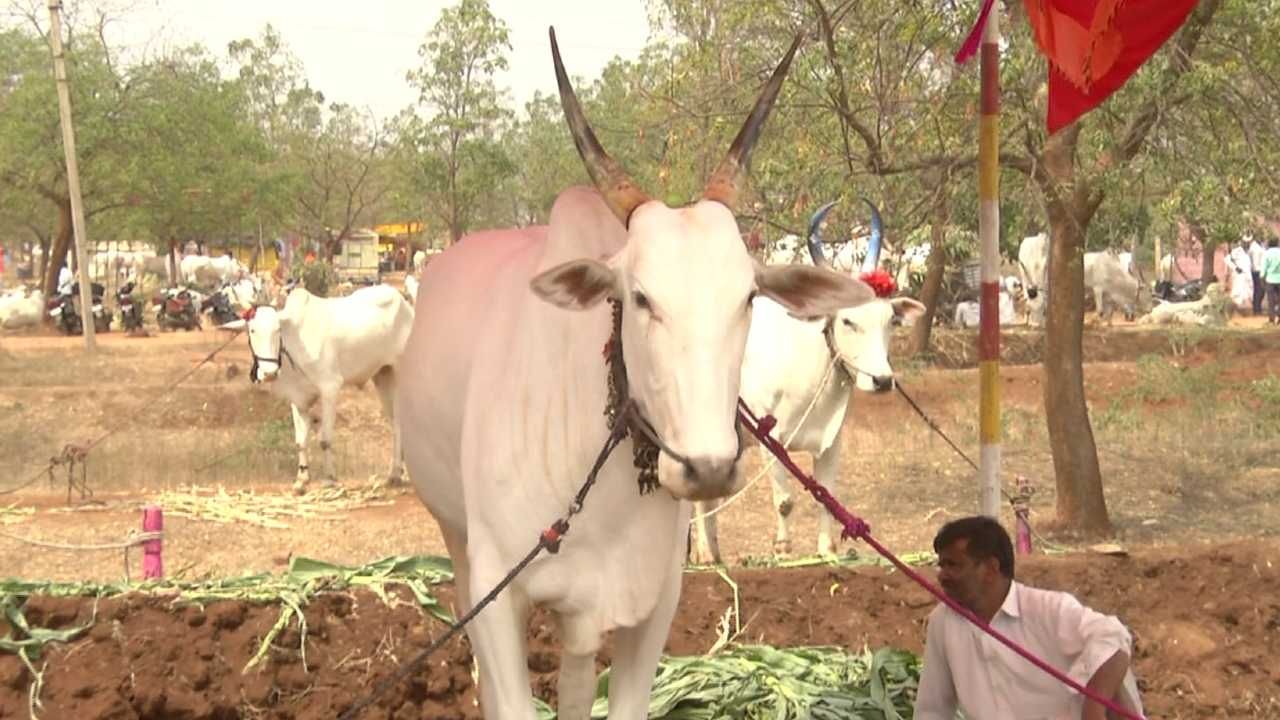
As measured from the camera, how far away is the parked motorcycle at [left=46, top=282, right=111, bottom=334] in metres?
27.3

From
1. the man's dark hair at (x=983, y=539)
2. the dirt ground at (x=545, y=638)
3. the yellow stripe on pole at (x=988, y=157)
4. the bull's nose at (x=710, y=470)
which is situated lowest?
the dirt ground at (x=545, y=638)

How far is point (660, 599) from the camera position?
3.71 m

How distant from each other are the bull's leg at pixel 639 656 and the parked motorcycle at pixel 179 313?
84.3 ft

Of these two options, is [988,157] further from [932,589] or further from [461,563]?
[461,563]

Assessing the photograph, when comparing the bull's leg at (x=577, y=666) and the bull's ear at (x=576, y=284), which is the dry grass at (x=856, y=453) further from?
the bull's ear at (x=576, y=284)

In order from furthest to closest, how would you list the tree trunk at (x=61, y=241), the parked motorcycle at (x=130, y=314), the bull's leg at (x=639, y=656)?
the parked motorcycle at (x=130, y=314) < the tree trunk at (x=61, y=241) < the bull's leg at (x=639, y=656)

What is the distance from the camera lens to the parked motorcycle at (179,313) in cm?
2805

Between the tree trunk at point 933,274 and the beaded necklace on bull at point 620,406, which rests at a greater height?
the tree trunk at point 933,274

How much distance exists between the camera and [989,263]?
4.96 metres

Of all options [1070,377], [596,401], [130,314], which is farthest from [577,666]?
[130,314]

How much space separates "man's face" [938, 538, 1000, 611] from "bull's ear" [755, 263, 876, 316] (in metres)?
0.76

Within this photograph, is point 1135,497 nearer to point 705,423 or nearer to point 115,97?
point 705,423

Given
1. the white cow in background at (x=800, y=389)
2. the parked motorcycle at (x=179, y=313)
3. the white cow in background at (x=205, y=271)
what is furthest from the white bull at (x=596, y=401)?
the white cow in background at (x=205, y=271)

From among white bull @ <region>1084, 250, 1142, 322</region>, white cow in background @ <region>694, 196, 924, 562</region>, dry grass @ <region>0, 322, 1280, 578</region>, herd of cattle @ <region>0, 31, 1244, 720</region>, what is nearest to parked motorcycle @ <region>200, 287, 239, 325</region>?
dry grass @ <region>0, 322, 1280, 578</region>
